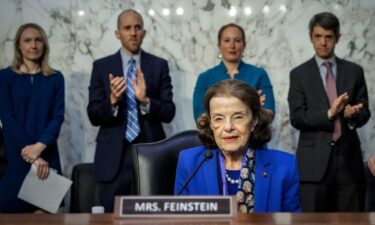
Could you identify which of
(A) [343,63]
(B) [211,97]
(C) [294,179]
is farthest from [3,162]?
(A) [343,63]

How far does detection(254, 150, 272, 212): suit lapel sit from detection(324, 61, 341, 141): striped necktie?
182cm

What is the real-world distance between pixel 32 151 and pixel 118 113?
0.66 m

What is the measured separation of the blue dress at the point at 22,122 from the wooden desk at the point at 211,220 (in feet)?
8.60

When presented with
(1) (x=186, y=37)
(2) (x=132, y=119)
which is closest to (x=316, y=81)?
(2) (x=132, y=119)

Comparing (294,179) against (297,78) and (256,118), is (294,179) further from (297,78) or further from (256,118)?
(297,78)

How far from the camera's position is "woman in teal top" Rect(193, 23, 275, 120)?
495cm

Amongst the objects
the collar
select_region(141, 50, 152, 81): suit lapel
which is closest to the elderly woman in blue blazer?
select_region(141, 50, 152, 81): suit lapel

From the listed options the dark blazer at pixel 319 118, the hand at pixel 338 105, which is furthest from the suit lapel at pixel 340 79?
the hand at pixel 338 105

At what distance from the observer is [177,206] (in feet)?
7.29

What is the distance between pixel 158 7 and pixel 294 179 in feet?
11.2

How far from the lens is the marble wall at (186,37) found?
6168 mm

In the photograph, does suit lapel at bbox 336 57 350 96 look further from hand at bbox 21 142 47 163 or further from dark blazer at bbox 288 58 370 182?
hand at bbox 21 142 47 163

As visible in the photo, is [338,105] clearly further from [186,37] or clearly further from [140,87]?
[186,37]

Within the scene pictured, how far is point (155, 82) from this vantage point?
195 inches
